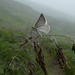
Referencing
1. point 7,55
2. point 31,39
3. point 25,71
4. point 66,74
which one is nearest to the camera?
point 31,39

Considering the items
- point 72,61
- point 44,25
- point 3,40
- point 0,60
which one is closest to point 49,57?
point 72,61

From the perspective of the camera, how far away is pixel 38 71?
333 cm

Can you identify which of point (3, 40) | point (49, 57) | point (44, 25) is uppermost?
point (44, 25)

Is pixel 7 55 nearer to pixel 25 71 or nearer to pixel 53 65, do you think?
pixel 25 71

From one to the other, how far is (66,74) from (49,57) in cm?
113

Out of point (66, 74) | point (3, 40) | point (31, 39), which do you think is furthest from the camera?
point (3, 40)

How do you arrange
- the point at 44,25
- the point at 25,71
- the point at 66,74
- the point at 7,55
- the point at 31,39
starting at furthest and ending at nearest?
1. the point at 66,74
2. the point at 7,55
3. the point at 25,71
4. the point at 44,25
5. the point at 31,39

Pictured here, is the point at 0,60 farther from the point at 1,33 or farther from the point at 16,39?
the point at 1,33

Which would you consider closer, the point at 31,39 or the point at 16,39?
the point at 31,39

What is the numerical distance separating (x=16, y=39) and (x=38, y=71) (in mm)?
1505

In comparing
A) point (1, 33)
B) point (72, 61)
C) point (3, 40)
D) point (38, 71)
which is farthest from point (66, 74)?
point (1, 33)

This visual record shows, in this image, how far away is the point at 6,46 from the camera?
3848mm

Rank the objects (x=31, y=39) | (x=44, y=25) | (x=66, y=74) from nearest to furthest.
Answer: (x=31, y=39) < (x=44, y=25) < (x=66, y=74)

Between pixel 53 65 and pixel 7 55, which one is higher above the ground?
pixel 7 55
